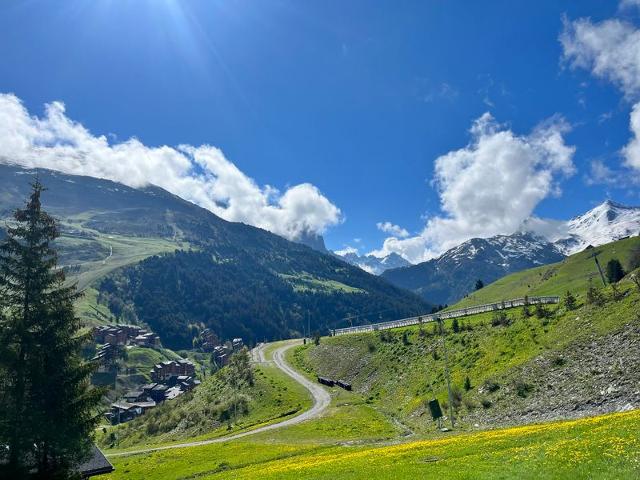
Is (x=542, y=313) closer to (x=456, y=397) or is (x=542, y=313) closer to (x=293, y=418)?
(x=456, y=397)

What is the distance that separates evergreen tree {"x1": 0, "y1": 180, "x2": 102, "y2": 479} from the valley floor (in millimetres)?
14389

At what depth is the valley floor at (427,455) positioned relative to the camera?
70.2 feet

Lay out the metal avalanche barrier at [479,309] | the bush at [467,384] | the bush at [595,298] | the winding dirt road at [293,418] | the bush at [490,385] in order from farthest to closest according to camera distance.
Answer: the metal avalanche barrier at [479,309]
the winding dirt road at [293,418]
the bush at [467,384]
the bush at [595,298]
the bush at [490,385]

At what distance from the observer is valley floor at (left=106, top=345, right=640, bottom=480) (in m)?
21.4

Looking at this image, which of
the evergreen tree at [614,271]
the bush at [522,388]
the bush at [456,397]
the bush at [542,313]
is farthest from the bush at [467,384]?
the evergreen tree at [614,271]

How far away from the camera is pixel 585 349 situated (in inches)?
2140

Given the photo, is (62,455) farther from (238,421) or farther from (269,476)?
(238,421)

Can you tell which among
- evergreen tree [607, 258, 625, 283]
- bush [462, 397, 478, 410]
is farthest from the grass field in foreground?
evergreen tree [607, 258, 625, 283]

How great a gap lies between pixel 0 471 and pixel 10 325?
8.89 metres

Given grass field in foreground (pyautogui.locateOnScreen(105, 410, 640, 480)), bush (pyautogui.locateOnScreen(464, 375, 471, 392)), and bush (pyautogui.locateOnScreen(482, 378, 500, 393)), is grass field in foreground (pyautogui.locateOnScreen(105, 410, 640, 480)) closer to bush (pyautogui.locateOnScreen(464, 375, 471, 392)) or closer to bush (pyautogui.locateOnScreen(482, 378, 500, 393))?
bush (pyautogui.locateOnScreen(482, 378, 500, 393))

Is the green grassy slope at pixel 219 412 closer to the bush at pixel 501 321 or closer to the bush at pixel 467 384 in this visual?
the bush at pixel 467 384

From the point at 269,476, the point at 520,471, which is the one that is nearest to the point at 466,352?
the point at 269,476

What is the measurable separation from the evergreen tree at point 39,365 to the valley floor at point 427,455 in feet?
47.2

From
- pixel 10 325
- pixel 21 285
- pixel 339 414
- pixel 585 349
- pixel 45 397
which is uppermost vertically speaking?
pixel 21 285
